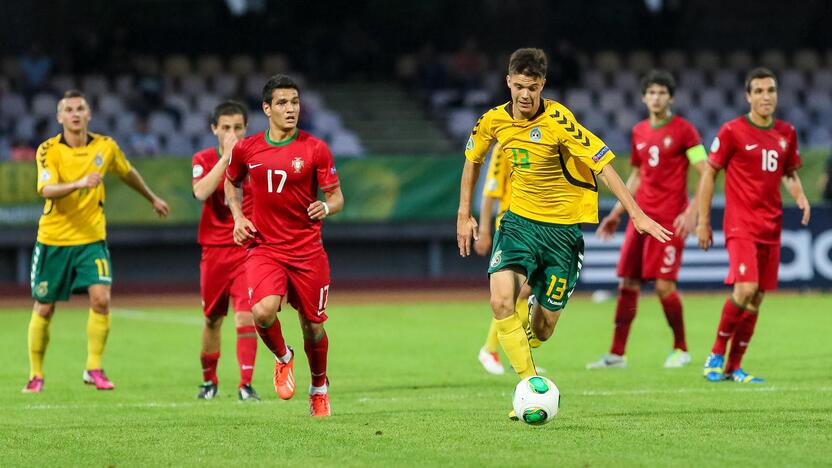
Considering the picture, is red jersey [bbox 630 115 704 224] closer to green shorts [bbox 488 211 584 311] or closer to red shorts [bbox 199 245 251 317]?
green shorts [bbox 488 211 584 311]

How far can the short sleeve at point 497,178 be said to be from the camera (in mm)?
11961

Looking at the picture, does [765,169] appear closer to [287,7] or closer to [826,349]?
[826,349]

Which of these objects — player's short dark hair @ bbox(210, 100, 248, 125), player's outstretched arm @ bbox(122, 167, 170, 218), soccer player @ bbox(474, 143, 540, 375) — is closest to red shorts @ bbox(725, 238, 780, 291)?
soccer player @ bbox(474, 143, 540, 375)

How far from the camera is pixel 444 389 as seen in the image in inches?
425

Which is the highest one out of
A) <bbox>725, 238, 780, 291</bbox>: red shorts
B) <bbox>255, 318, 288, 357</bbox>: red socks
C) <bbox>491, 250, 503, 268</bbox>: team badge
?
<bbox>491, 250, 503, 268</bbox>: team badge

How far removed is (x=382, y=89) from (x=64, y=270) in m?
19.9

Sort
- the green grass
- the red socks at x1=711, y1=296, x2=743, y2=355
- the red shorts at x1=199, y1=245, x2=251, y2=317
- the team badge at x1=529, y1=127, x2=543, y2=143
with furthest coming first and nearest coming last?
the red socks at x1=711, y1=296, x2=743, y2=355
the red shorts at x1=199, y1=245, x2=251, y2=317
the team badge at x1=529, y1=127, x2=543, y2=143
the green grass

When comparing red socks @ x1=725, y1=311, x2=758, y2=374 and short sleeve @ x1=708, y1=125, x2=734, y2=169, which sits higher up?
short sleeve @ x1=708, y1=125, x2=734, y2=169

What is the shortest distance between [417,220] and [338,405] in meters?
13.7

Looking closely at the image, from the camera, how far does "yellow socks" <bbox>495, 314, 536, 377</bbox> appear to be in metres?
8.36

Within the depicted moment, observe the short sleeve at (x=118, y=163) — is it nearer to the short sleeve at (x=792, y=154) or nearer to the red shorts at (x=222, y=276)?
the red shorts at (x=222, y=276)

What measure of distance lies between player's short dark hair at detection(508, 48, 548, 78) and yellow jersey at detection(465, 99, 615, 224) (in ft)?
1.17

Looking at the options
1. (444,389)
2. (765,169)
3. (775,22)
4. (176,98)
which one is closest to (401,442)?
(444,389)

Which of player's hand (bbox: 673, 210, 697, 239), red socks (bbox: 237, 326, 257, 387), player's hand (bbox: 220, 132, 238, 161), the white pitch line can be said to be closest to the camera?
player's hand (bbox: 220, 132, 238, 161)
